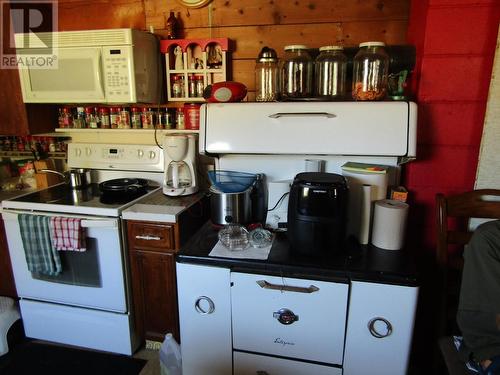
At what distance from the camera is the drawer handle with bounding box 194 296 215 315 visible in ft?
4.52

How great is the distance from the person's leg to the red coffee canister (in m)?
1.46

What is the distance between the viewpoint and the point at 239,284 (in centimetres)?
132

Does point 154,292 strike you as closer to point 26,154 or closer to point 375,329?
point 375,329

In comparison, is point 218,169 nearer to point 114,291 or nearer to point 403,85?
point 114,291

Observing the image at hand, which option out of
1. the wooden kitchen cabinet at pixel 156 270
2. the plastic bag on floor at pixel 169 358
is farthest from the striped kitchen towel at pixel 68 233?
the plastic bag on floor at pixel 169 358

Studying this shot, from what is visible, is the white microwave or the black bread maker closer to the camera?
the black bread maker

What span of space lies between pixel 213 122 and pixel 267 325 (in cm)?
92

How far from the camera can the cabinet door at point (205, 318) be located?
4.45 ft

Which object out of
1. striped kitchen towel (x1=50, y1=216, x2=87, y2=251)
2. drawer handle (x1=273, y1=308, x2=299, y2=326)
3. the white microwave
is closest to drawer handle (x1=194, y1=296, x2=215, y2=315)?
drawer handle (x1=273, y1=308, x2=299, y2=326)

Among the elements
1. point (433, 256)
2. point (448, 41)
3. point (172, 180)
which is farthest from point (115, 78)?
point (433, 256)

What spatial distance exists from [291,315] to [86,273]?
1.18 meters

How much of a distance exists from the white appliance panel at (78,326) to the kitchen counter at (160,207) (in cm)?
58

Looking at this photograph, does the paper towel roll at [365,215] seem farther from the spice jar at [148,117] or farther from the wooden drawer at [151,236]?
the spice jar at [148,117]

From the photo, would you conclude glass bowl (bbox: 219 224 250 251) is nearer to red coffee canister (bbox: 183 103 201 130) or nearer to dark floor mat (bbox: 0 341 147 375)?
red coffee canister (bbox: 183 103 201 130)
